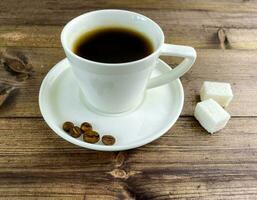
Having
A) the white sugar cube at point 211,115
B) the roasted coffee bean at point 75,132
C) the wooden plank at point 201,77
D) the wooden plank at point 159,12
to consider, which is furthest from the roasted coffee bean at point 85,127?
the wooden plank at point 159,12

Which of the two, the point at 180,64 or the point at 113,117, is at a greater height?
the point at 180,64

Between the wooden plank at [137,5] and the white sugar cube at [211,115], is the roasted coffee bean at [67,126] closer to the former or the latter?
the white sugar cube at [211,115]

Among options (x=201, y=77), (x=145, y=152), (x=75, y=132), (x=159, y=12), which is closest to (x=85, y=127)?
(x=75, y=132)

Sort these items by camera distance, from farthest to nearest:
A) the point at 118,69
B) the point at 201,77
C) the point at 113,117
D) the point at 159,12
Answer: the point at 159,12 < the point at 201,77 < the point at 113,117 < the point at 118,69

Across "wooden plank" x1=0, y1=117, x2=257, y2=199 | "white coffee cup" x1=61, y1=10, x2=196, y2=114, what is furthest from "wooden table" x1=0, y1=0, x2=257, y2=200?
"white coffee cup" x1=61, y1=10, x2=196, y2=114

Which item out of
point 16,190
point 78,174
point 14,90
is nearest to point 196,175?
point 78,174

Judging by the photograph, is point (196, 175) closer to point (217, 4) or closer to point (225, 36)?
point (225, 36)

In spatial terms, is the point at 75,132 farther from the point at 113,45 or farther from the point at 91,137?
the point at 113,45

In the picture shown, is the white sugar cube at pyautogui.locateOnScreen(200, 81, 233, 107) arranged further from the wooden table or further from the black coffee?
the black coffee
